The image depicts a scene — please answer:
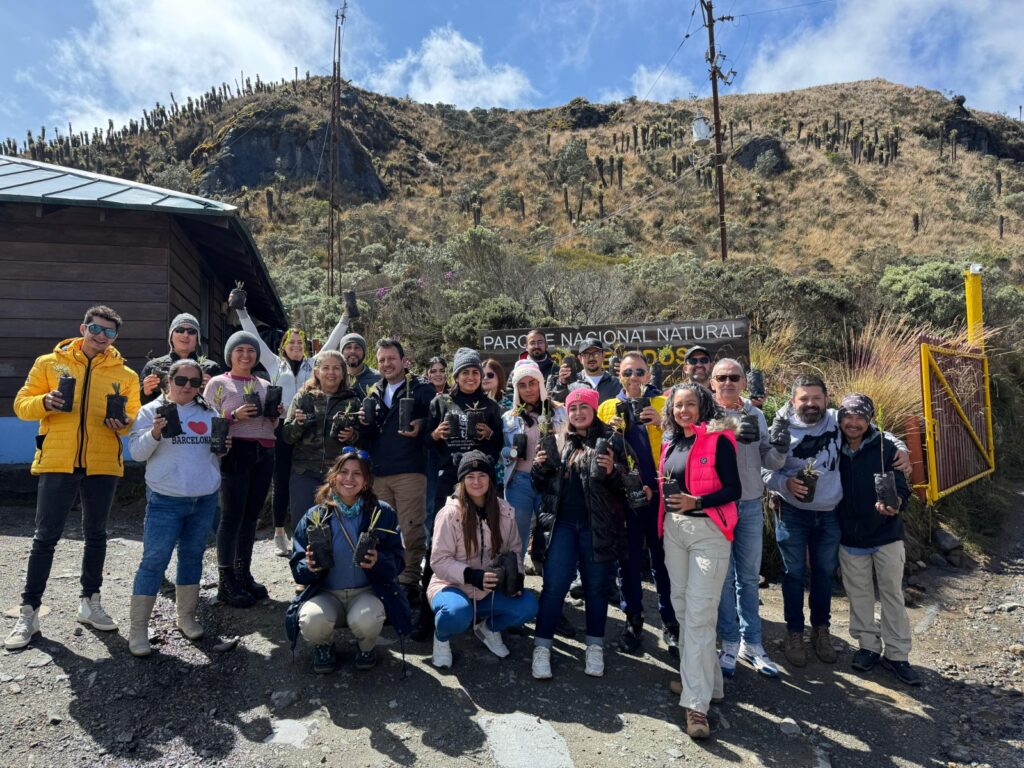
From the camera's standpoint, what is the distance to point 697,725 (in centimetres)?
310

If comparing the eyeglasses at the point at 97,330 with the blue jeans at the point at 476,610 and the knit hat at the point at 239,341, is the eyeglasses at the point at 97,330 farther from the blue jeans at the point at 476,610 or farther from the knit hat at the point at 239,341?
the blue jeans at the point at 476,610

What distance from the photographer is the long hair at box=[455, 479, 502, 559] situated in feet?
12.4

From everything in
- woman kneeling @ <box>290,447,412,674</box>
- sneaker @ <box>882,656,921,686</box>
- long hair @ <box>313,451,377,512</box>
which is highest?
long hair @ <box>313,451,377,512</box>

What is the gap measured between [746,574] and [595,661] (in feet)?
3.55

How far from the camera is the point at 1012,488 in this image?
26.1ft

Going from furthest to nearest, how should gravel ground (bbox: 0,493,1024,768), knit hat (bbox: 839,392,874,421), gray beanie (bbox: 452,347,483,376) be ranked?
1. gray beanie (bbox: 452,347,483,376)
2. knit hat (bbox: 839,392,874,421)
3. gravel ground (bbox: 0,493,1024,768)

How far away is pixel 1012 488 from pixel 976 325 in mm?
2147

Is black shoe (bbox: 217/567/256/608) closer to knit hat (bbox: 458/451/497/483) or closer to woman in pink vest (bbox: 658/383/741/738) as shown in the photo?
knit hat (bbox: 458/451/497/483)

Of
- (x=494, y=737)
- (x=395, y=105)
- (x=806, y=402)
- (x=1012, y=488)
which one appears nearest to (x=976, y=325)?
(x=1012, y=488)

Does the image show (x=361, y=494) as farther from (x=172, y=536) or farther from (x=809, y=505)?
(x=809, y=505)

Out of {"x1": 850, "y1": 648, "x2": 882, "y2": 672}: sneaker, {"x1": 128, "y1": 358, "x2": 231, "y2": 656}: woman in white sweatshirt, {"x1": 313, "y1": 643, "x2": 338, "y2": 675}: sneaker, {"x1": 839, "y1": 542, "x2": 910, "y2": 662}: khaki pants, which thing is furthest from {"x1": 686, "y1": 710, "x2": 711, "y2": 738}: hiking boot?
{"x1": 128, "y1": 358, "x2": 231, "y2": 656}: woman in white sweatshirt

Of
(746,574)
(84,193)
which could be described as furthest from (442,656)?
(84,193)

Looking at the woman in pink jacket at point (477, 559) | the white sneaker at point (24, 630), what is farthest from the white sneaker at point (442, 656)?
the white sneaker at point (24, 630)

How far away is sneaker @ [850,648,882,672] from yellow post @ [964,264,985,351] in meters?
5.77
